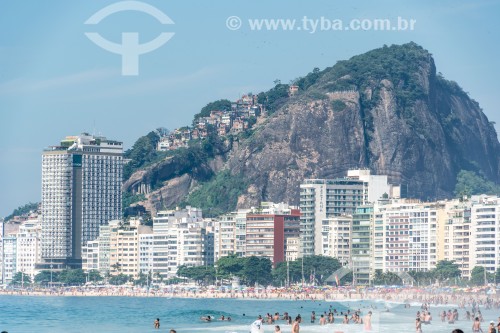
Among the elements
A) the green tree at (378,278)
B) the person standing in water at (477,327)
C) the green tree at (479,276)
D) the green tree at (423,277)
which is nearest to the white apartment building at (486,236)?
the green tree at (479,276)

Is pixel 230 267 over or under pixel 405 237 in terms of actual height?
under

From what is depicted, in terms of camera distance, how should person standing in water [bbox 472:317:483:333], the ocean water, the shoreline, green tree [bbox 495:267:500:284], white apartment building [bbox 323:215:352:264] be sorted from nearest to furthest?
person standing in water [bbox 472:317:483:333]
the ocean water
the shoreline
green tree [bbox 495:267:500:284]
white apartment building [bbox 323:215:352:264]

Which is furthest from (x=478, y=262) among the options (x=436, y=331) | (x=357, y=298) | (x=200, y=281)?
(x=436, y=331)

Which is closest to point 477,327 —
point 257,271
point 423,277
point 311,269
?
point 423,277

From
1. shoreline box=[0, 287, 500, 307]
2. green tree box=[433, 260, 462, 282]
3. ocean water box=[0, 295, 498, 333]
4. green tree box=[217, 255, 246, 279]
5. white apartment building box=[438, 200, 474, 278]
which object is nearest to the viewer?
ocean water box=[0, 295, 498, 333]

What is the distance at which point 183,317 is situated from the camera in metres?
117

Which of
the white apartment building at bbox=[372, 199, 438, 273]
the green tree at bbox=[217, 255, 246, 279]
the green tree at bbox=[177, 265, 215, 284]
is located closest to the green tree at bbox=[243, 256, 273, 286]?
the green tree at bbox=[217, 255, 246, 279]

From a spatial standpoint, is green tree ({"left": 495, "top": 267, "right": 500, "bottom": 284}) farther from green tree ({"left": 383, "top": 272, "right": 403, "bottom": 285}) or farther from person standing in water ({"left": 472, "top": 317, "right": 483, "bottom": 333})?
person standing in water ({"left": 472, "top": 317, "right": 483, "bottom": 333})

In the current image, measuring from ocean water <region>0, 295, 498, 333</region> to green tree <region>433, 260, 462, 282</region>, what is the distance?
19.2 meters

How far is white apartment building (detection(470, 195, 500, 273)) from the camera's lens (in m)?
164

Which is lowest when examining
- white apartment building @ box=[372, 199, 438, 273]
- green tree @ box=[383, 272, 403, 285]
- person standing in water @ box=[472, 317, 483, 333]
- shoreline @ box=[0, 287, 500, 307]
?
shoreline @ box=[0, 287, 500, 307]

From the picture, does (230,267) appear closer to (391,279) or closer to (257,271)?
(257,271)

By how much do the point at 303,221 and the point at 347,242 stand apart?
10226 millimetres

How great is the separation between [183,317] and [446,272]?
186 feet
